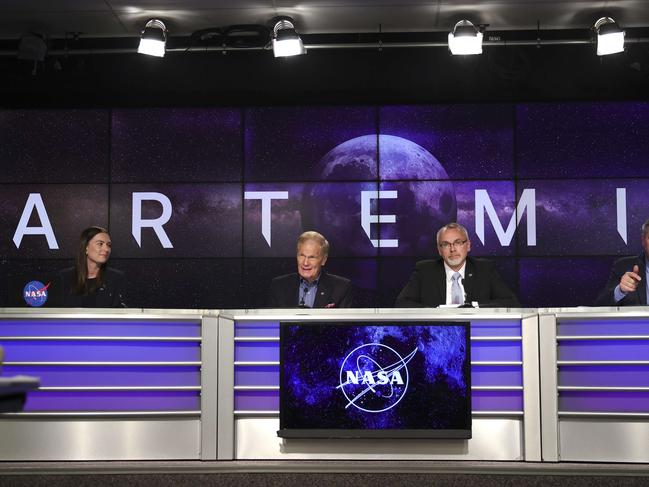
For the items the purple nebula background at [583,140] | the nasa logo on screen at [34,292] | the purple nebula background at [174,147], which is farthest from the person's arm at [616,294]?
the nasa logo on screen at [34,292]

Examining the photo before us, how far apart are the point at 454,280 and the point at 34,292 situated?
11.7 ft

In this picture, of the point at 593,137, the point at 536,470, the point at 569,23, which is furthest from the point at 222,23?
the point at 536,470

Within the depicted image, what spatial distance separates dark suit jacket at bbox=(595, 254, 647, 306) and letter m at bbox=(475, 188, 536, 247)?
1.57 meters

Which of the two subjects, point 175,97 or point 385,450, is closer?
point 385,450

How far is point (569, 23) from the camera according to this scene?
6746 millimetres

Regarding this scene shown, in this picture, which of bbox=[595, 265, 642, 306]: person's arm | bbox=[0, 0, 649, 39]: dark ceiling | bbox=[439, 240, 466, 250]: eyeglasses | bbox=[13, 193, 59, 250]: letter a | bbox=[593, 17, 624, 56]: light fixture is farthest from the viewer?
bbox=[13, 193, 59, 250]: letter a

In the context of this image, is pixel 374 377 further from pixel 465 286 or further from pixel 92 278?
pixel 92 278

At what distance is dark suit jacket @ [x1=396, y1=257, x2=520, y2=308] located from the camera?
17.7 ft

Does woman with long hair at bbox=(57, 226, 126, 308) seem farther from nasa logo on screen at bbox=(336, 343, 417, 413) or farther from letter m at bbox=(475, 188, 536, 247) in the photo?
letter m at bbox=(475, 188, 536, 247)

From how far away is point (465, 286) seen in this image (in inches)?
214

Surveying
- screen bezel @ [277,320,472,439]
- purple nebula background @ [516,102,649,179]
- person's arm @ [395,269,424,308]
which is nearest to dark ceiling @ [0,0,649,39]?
purple nebula background @ [516,102,649,179]

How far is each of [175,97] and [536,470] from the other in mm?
4429

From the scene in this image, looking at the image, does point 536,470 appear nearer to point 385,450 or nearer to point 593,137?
point 385,450

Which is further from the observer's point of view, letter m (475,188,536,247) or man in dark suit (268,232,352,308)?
letter m (475,188,536,247)
